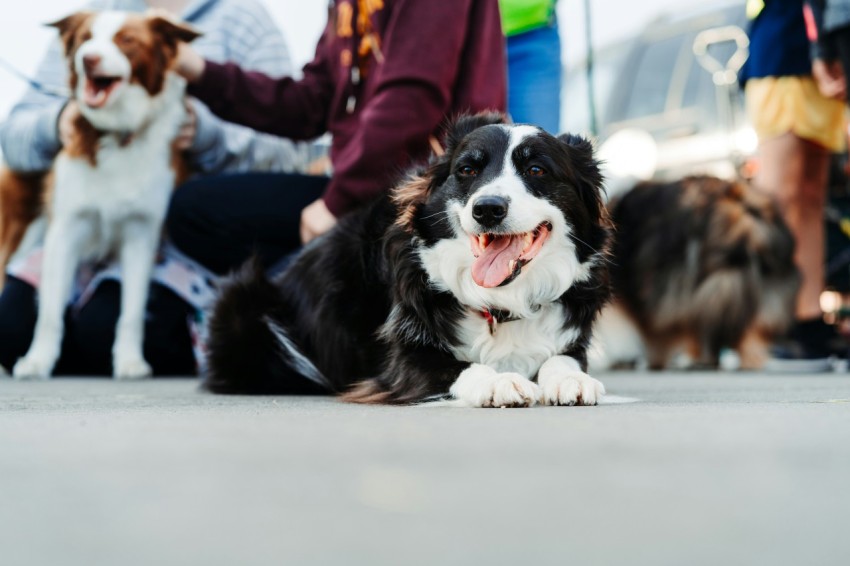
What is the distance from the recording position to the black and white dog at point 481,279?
85.5 inches

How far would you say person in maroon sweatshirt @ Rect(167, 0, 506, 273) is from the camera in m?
2.92

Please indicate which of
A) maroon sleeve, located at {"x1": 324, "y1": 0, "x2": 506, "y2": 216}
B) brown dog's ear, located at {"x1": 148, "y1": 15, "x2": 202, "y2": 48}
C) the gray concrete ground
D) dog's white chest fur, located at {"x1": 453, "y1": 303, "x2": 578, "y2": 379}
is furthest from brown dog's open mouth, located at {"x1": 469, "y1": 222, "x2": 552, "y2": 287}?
brown dog's ear, located at {"x1": 148, "y1": 15, "x2": 202, "y2": 48}

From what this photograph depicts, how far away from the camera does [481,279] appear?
7.21ft

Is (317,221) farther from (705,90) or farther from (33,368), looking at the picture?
(705,90)

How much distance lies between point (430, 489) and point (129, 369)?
302 cm

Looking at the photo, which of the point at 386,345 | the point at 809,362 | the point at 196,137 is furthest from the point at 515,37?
the point at 809,362

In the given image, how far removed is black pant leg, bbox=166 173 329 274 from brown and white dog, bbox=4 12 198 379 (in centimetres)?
26

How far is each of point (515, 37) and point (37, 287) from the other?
246 cm

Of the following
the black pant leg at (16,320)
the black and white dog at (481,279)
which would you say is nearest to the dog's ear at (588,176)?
the black and white dog at (481,279)

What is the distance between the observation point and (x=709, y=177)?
15.8 feet

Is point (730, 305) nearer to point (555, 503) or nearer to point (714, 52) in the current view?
point (714, 52)

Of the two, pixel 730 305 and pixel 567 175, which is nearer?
pixel 567 175

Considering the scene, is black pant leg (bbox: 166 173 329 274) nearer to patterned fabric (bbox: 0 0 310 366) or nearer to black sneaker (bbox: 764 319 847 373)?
patterned fabric (bbox: 0 0 310 366)

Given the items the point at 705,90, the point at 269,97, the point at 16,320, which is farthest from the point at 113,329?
the point at 705,90
